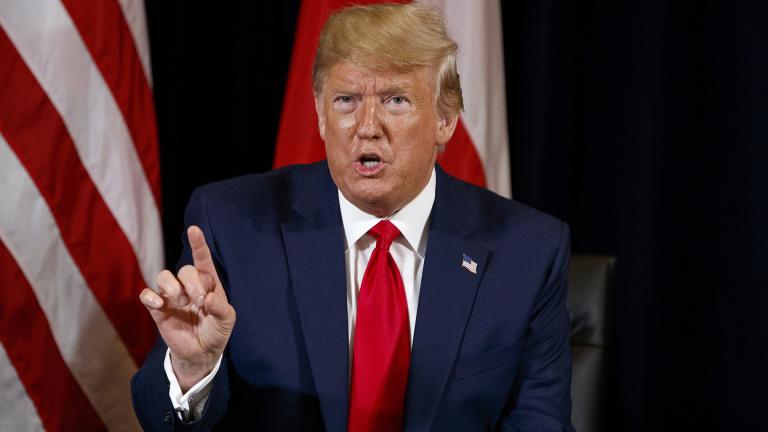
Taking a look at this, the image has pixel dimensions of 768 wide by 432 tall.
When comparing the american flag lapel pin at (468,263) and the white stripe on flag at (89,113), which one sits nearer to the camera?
the american flag lapel pin at (468,263)

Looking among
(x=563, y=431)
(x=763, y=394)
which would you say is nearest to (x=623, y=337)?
(x=763, y=394)

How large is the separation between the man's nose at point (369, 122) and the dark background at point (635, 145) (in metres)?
1.31

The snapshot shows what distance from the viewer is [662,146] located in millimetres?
2785

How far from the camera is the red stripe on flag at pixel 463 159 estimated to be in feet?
8.37

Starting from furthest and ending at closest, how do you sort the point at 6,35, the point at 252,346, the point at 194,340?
the point at 6,35 → the point at 252,346 → the point at 194,340

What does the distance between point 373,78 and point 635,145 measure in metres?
1.42

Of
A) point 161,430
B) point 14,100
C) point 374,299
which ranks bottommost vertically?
point 161,430

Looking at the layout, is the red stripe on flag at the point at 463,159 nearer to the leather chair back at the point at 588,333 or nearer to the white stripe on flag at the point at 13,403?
the leather chair back at the point at 588,333

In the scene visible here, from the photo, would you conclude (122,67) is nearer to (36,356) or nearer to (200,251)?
(36,356)

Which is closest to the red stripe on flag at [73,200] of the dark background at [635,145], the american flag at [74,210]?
the american flag at [74,210]

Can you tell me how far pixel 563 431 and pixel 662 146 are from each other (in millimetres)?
1358

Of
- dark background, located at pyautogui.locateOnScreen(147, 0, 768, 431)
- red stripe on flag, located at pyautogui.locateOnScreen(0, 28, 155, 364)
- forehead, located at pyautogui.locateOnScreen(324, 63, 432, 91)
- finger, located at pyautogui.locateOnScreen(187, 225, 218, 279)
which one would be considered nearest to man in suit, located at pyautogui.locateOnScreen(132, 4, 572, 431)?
forehead, located at pyautogui.locateOnScreen(324, 63, 432, 91)

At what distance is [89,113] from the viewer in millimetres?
2213

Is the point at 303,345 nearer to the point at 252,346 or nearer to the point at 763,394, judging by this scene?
the point at 252,346
